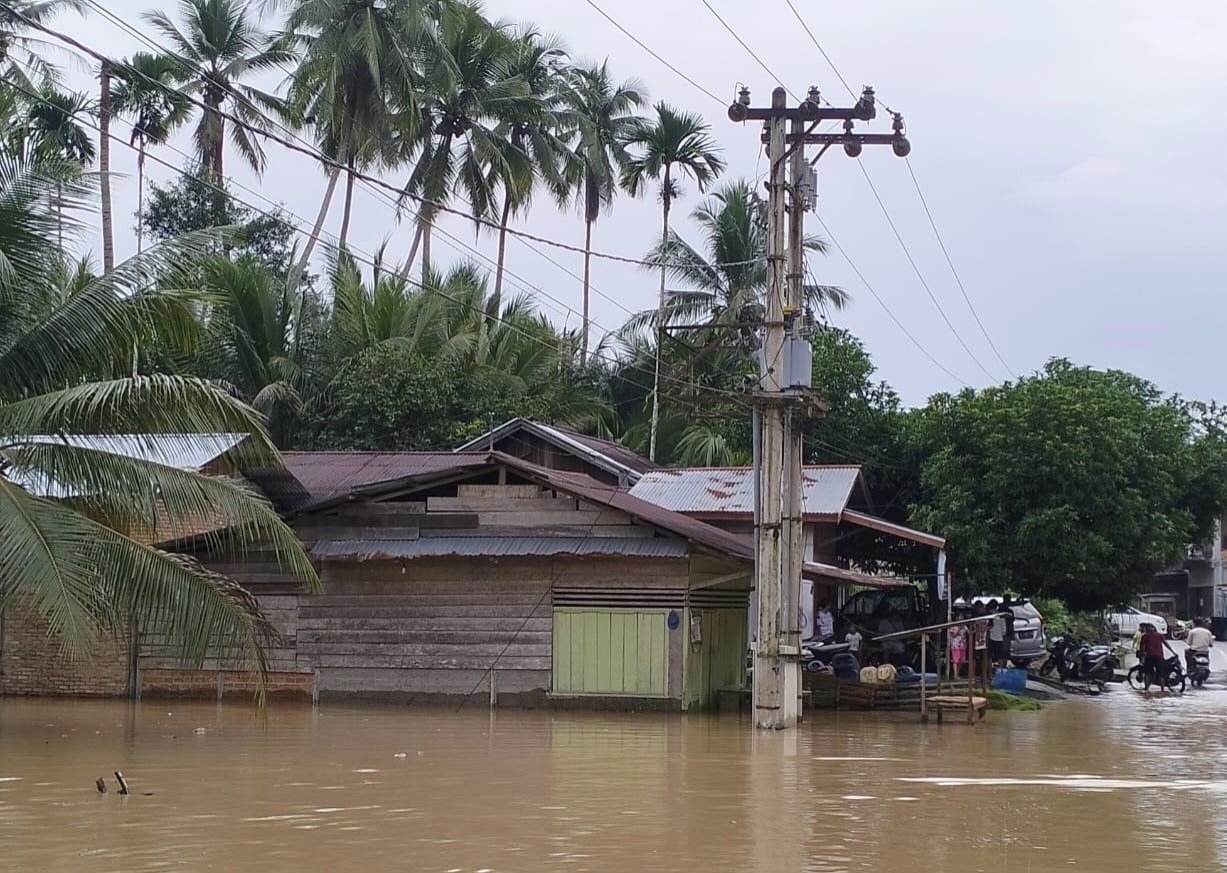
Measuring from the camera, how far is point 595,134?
43281mm

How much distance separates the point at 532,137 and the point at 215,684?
71.1 feet

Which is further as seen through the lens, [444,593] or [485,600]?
[444,593]

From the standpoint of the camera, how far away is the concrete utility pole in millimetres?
18703

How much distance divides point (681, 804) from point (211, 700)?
1256cm

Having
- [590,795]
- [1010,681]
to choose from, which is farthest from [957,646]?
[590,795]

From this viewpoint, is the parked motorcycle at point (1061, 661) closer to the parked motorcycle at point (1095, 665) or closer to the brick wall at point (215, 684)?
the parked motorcycle at point (1095, 665)

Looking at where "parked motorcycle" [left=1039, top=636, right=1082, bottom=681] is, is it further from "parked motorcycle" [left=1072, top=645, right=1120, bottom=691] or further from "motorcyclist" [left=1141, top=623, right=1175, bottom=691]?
"motorcyclist" [left=1141, top=623, right=1175, bottom=691]

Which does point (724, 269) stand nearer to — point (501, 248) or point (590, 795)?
point (501, 248)

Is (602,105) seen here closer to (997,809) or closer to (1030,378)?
(1030,378)

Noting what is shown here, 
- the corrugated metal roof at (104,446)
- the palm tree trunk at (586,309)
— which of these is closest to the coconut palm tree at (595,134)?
the palm tree trunk at (586,309)

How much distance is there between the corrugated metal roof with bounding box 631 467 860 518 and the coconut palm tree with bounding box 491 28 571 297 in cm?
1355

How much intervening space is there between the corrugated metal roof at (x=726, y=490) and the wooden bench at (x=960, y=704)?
4.51 meters

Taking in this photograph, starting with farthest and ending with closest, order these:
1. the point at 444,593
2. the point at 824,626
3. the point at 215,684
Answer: the point at 824,626
the point at 215,684
the point at 444,593

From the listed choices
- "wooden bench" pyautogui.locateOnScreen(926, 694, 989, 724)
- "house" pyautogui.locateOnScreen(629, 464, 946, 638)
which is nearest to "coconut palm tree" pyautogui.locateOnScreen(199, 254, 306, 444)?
"house" pyautogui.locateOnScreen(629, 464, 946, 638)
